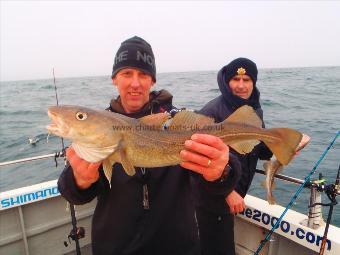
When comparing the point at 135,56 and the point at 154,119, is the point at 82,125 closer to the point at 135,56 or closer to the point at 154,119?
the point at 154,119

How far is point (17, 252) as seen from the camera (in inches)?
166

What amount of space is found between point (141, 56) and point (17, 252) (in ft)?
10.8

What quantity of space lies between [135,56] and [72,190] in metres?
1.38

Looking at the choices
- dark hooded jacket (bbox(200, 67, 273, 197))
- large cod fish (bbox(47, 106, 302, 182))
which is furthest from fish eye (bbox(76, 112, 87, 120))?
dark hooded jacket (bbox(200, 67, 273, 197))

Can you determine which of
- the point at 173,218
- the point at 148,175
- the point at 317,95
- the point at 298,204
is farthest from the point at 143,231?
the point at 317,95

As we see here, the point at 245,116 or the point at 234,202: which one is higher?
the point at 245,116

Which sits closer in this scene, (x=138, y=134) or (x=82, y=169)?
(x=82, y=169)

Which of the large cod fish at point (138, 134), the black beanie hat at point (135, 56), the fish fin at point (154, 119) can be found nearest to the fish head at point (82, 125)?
the large cod fish at point (138, 134)

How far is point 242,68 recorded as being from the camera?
15.2 feet

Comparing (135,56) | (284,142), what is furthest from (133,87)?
(284,142)

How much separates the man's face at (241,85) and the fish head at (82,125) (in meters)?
2.73

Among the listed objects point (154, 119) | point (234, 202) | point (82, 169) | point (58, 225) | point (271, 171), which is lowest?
point (58, 225)

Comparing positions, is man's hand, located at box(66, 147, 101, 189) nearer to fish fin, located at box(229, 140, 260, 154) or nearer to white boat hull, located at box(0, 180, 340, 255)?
fish fin, located at box(229, 140, 260, 154)

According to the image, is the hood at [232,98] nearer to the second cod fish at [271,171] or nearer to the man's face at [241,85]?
the man's face at [241,85]
